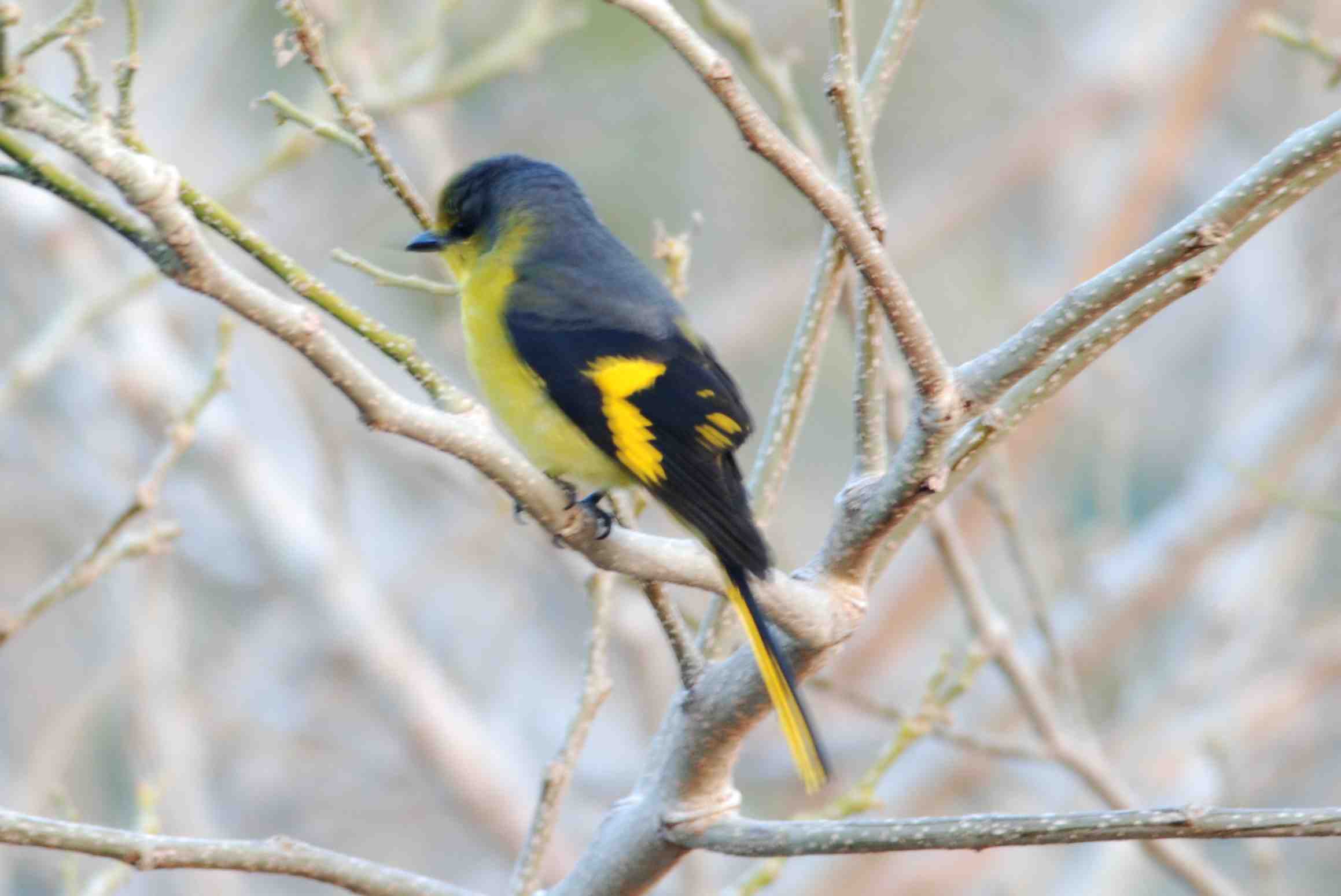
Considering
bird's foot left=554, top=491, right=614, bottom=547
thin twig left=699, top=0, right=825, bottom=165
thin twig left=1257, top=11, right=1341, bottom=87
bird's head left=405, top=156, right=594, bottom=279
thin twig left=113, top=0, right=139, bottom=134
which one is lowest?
bird's foot left=554, top=491, right=614, bottom=547

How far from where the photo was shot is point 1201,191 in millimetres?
6672

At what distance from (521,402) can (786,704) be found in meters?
0.73

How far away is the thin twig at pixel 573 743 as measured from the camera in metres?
1.84

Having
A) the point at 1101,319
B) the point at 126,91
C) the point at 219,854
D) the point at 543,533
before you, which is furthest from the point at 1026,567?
the point at 126,91

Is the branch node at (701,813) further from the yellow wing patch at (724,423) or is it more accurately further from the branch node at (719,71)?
the branch node at (719,71)

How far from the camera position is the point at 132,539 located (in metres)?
2.19

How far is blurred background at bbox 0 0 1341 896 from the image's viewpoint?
4.48m

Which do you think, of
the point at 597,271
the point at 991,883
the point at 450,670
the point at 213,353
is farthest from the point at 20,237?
the point at 991,883

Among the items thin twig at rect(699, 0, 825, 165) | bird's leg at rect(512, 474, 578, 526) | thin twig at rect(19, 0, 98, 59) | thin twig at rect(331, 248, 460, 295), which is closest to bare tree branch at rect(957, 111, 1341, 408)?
bird's leg at rect(512, 474, 578, 526)

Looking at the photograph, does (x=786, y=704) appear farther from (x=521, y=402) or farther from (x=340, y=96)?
(x=340, y=96)

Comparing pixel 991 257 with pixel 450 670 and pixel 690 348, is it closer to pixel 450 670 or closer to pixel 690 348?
pixel 450 670

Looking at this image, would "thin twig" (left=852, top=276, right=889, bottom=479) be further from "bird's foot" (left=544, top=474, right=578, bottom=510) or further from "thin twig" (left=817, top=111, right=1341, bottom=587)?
"bird's foot" (left=544, top=474, right=578, bottom=510)

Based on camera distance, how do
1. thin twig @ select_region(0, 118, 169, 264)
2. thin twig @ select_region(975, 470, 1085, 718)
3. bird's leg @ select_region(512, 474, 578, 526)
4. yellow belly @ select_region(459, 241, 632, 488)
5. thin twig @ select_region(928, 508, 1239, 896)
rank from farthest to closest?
thin twig @ select_region(975, 470, 1085, 718) → thin twig @ select_region(928, 508, 1239, 896) → yellow belly @ select_region(459, 241, 632, 488) → bird's leg @ select_region(512, 474, 578, 526) → thin twig @ select_region(0, 118, 169, 264)

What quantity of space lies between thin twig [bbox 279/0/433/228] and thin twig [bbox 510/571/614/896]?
1.88ft
